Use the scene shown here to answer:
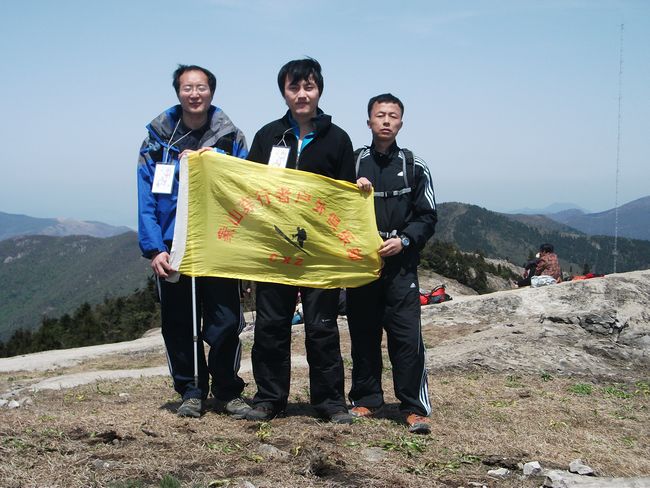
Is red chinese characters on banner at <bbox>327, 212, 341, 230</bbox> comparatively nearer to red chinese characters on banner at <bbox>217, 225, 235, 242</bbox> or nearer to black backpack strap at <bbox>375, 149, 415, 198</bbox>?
black backpack strap at <bbox>375, 149, 415, 198</bbox>

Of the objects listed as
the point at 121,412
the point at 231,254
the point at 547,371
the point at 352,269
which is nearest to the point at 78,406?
the point at 121,412

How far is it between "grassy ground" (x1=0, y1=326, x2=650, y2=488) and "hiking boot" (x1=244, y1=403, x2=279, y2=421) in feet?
0.40

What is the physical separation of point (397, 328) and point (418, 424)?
0.83 metres

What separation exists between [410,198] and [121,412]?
10.6 feet

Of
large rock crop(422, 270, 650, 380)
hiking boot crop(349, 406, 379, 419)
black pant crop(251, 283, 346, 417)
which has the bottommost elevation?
large rock crop(422, 270, 650, 380)

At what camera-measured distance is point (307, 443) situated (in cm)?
514

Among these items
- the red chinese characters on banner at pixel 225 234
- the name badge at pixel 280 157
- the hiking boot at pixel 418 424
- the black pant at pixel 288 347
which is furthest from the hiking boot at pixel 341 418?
the name badge at pixel 280 157

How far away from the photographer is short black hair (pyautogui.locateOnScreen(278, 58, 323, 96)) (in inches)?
229

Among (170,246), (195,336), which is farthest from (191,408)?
(170,246)

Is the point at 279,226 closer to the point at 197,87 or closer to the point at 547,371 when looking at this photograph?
the point at 197,87

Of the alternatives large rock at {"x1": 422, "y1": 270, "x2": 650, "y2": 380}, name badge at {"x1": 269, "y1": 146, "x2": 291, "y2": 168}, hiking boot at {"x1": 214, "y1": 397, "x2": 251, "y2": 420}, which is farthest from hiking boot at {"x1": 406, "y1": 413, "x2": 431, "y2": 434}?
large rock at {"x1": 422, "y1": 270, "x2": 650, "y2": 380}

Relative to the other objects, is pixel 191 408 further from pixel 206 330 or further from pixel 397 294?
pixel 397 294

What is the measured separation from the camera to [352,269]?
20.0ft

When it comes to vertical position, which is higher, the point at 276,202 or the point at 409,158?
the point at 409,158
